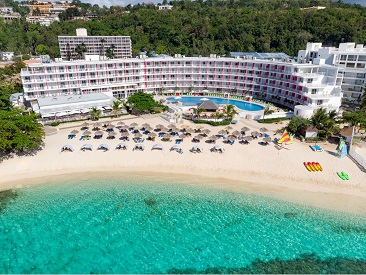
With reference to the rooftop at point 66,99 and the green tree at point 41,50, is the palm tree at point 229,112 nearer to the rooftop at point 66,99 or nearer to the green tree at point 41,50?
the rooftop at point 66,99

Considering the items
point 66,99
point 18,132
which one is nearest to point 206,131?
point 18,132

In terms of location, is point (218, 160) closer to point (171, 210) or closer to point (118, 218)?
point (171, 210)

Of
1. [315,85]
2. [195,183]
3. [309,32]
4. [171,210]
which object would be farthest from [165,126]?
[309,32]

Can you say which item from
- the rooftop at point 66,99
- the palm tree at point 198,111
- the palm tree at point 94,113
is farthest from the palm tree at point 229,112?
the rooftop at point 66,99

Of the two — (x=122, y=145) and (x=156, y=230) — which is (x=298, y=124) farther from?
(x=156, y=230)

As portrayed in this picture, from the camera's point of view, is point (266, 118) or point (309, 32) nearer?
point (266, 118)

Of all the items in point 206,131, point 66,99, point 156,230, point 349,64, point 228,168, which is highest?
point 349,64
